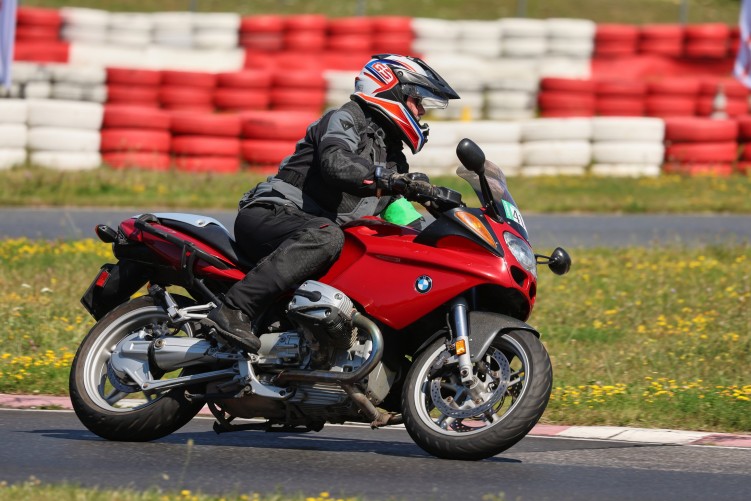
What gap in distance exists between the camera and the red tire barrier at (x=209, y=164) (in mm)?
16828

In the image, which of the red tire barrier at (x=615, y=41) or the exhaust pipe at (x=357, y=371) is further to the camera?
the red tire barrier at (x=615, y=41)

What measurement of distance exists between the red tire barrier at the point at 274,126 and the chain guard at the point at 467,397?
35.5 ft

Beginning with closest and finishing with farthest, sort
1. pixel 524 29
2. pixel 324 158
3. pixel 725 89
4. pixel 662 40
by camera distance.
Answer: pixel 324 158, pixel 725 89, pixel 524 29, pixel 662 40

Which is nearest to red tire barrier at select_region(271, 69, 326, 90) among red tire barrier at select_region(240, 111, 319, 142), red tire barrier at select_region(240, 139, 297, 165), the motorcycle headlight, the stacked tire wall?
the stacked tire wall

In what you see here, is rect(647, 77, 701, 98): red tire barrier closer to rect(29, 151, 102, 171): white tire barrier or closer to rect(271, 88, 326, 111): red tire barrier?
rect(271, 88, 326, 111): red tire barrier

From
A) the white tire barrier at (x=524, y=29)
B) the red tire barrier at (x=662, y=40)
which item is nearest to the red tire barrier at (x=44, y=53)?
the white tire barrier at (x=524, y=29)

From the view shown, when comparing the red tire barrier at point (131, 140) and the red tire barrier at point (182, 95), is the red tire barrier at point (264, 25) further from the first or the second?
the red tire barrier at point (131, 140)

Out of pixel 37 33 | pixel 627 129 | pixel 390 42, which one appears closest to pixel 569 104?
pixel 627 129

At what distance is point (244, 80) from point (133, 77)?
1.94 meters

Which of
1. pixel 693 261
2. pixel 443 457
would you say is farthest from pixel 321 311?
pixel 693 261

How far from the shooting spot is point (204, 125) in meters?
16.8

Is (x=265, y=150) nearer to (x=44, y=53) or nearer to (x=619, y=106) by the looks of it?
(x=619, y=106)

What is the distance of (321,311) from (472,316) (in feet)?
2.23

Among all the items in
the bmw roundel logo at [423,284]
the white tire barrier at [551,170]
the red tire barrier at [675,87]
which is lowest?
the white tire barrier at [551,170]
